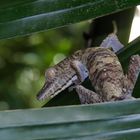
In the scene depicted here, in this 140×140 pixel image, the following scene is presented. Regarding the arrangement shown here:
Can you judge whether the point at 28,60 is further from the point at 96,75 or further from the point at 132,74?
the point at 132,74

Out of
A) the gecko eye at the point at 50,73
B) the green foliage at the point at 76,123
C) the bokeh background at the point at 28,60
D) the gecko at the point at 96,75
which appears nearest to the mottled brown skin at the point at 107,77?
the gecko at the point at 96,75

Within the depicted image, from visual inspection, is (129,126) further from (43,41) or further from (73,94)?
(43,41)

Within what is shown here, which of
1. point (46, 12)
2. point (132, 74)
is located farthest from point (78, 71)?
point (46, 12)

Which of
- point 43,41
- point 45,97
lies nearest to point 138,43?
point 45,97

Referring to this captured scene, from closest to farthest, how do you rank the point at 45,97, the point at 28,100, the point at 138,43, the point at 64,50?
the point at 138,43, the point at 45,97, the point at 28,100, the point at 64,50

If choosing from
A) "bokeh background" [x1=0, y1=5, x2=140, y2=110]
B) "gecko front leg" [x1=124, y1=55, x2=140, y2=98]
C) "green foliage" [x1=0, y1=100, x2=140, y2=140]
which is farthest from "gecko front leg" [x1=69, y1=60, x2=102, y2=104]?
"bokeh background" [x1=0, y1=5, x2=140, y2=110]

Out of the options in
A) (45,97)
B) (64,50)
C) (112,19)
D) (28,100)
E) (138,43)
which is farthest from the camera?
(64,50)

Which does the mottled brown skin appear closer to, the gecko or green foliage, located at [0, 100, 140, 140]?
the gecko

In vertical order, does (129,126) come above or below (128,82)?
above
